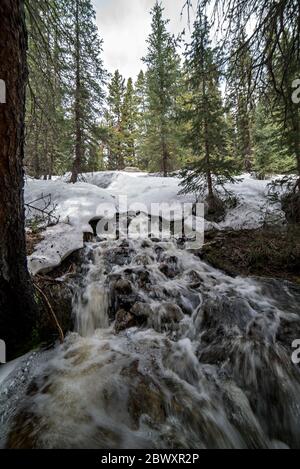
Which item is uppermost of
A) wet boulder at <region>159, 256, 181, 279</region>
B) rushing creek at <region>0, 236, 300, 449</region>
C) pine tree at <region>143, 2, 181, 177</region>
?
pine tree at <region>143, 2, 181, 177</region>

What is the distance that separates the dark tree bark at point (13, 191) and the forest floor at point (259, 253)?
3.95m

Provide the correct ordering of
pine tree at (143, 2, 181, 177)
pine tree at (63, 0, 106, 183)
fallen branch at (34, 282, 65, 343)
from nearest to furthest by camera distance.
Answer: fallen branch at (34, 282, 65, 343)
pine tree at (63, 0, 106, 183)
pine tree at (143, 2, 181, 177)

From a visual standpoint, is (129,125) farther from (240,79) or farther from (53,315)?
(53,315)

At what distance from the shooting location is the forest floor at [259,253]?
5.27 meters

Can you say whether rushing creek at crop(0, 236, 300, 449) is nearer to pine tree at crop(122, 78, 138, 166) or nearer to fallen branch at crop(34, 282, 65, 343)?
fallen branch at crop(34, 282, 65, 343)

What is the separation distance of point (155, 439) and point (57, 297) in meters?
2.45

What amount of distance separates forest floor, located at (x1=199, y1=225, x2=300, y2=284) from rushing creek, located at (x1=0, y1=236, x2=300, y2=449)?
0.51 metres

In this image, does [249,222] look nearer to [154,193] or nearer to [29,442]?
[154,193]

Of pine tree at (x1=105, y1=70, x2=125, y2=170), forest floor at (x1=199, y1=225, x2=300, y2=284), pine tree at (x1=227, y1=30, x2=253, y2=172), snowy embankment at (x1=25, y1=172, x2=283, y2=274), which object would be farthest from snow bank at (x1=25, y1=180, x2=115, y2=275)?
pine tree at (x1=105, y1=70, x2=125, y2=170)

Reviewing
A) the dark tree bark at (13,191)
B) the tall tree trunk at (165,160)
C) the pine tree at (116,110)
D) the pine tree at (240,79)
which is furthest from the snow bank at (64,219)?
the pine tree at (116,110)

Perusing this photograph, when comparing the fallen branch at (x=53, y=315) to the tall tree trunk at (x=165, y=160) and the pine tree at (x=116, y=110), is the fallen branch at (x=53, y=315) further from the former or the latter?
the pine tree at (x=116, y=110)

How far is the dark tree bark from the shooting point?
7.30 feet

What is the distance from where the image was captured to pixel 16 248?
8.98ft

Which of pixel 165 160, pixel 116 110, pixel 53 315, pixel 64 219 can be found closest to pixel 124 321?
pixel 53 315
